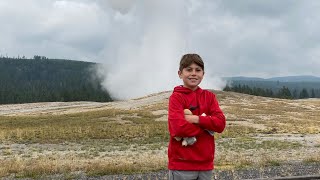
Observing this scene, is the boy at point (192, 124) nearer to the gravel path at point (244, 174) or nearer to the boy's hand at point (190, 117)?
the boy's hand at point (190, 117)

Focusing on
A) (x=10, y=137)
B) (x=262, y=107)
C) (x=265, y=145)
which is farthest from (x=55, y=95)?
(x=265, y=145)

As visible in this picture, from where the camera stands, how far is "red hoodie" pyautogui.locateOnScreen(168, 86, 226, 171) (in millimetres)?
5289

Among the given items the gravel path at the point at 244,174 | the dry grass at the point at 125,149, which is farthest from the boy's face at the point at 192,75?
the dry grass at the point at 125,149

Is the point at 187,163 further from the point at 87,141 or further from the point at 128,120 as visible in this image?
the point at 128,120

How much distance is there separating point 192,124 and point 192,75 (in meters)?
0.65

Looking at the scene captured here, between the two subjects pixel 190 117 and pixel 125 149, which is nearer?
pixel 190 117

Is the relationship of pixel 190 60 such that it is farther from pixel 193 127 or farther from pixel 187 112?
pixel 193 127

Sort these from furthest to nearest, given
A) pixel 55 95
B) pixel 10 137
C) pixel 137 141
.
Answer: pixel 55 95, pixel 10 137, pixel 137 141

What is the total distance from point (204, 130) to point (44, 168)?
1236cm

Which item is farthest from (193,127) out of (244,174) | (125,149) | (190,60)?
(125,149)

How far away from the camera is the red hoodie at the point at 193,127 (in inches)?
208

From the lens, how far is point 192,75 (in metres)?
5.52

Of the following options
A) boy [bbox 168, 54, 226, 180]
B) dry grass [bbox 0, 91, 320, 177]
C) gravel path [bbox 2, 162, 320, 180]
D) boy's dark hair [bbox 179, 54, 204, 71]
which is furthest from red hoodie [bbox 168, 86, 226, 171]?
dry grass [bbox 0, 91, 320, 177]

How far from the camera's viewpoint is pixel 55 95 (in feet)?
513
